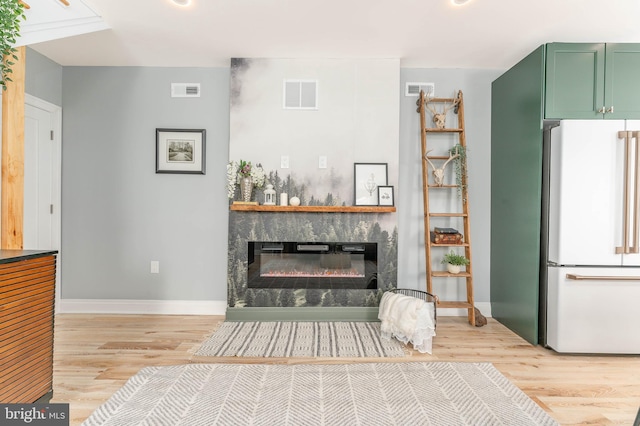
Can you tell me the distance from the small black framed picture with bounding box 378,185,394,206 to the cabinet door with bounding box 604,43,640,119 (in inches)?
72.2

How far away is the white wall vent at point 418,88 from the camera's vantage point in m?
3.93

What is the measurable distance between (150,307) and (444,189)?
10.9ft

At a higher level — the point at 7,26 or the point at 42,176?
the point at 7,26

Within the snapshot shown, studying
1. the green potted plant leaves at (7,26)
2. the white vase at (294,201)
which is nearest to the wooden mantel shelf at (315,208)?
the white vase at (294,201)

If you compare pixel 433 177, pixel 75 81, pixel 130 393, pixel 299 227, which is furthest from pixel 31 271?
pixel 433 177

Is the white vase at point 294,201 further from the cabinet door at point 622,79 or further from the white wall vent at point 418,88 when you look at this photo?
the cabinet door at point 622,79

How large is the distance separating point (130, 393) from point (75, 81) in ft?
11.0

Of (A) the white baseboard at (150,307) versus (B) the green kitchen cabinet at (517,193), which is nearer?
(B) the green kitchen cabinet at (517,193)

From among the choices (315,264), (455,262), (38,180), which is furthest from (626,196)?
(38,180)

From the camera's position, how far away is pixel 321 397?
2184mm

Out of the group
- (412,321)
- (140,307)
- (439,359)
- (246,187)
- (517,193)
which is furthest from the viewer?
(140,307)

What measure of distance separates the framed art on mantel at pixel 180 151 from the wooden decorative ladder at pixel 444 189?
7.57ft

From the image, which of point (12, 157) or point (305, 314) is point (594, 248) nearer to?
point (305, 314)

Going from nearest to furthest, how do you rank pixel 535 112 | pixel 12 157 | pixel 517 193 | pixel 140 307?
1. pixel 12 157
2. pixel 535 112
3. pixel 517 193
4. pixel 140 307
